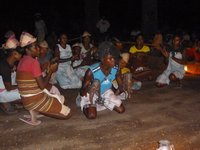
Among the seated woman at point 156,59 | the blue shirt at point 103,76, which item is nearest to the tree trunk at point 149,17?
the seated woman at point 156,59

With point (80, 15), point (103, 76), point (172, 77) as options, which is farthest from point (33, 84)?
point (80, 15)

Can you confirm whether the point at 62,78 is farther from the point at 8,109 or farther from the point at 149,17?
the point at 149,17

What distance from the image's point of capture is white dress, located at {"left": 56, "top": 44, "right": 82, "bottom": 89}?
8930 millimetres

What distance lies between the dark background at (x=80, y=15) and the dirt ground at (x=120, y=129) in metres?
14.5

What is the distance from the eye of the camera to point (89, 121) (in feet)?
22.1

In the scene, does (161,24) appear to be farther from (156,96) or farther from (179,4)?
(156,96)

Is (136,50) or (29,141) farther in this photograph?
(136,50)

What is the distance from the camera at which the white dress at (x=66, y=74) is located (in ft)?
29.3

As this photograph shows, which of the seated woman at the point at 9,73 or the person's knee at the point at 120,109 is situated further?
the person's knee at the point at 120,109

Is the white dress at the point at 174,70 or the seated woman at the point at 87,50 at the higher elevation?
the seated woman at the point at 87,50

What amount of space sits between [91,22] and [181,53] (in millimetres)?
10510

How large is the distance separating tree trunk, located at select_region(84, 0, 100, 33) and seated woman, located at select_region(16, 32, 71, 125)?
12.4 metres

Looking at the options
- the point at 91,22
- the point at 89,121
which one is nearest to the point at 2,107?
the point at 89,121

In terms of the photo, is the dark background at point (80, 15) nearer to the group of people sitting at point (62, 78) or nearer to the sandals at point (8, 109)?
the group of people sitting at point (62, 78)
